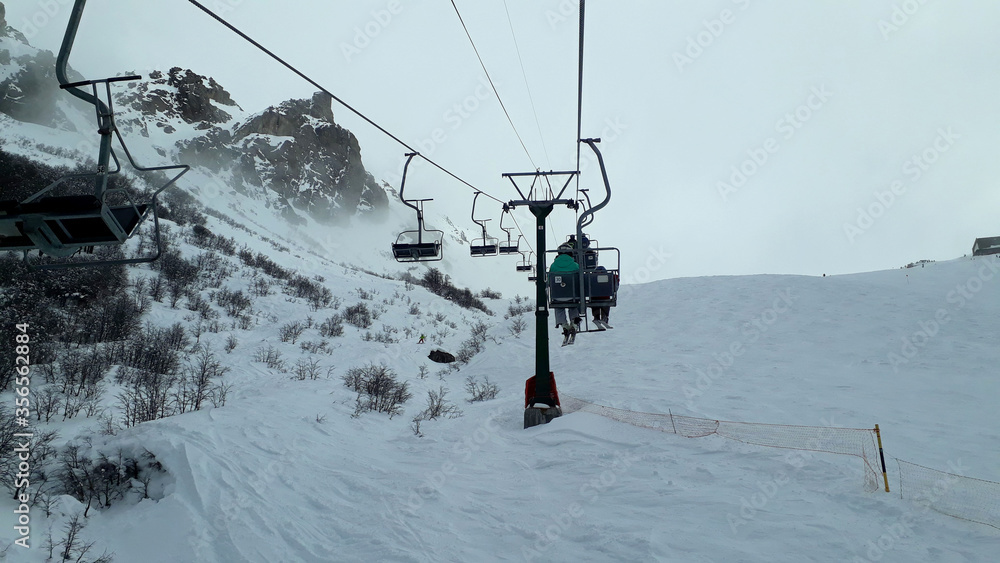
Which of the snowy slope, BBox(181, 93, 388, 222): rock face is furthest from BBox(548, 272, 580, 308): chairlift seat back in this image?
BBox(181, 93, 388, 222): rock face

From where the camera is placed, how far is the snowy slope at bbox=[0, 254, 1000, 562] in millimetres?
4547

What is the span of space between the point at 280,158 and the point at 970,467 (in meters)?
81.0

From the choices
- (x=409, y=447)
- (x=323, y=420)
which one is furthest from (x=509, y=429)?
(x=323, y=420)

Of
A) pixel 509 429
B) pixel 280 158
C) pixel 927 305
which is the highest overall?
pixel 280 158

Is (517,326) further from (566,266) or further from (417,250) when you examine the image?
(566,266)

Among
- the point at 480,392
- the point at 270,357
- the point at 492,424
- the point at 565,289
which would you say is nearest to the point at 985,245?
the point at 480,392

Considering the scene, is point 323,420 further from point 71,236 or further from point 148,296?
point 148,296

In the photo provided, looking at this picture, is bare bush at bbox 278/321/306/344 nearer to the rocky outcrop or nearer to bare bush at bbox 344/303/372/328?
bare bush at bbox 344/303/372/328

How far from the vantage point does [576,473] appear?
664 cm

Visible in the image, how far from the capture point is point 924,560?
4094 mm

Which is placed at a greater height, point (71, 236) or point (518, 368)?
point (71, 236)

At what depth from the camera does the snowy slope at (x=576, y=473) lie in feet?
14.9

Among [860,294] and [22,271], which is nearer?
[22,271]

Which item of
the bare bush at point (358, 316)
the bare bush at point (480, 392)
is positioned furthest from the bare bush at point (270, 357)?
the bare bush at point (358, 316)
